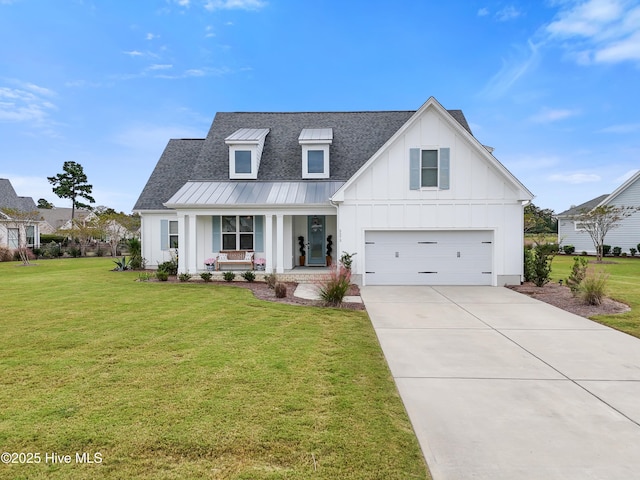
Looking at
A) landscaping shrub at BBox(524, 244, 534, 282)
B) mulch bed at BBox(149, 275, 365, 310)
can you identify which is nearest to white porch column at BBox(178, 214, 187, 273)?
mulch bed at BBox(149, 275, 365, 310)

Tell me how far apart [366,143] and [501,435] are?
1563 centimetres

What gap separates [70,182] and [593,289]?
53509 mm

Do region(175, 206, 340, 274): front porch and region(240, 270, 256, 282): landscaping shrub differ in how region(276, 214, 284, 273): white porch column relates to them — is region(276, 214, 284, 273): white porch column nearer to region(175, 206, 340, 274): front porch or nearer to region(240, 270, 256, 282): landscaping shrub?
region(175, 206, 340, 274): front porch

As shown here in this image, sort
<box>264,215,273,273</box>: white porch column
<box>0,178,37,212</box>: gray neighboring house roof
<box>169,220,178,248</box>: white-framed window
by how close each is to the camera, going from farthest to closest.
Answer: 1. <box>0,178,37,212</box>: gray neighboring house roof
2. <box>169,220,178,248</box>: white-framed window
3. <box>264,215,273,273</box>: white porch column

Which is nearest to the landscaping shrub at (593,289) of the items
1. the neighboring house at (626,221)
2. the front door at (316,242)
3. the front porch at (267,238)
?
the front porch at (267,238)

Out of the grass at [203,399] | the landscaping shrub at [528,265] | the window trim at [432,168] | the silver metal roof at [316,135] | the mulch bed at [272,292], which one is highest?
the silver metal roof at [316,135]

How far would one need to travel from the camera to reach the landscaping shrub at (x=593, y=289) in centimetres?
973

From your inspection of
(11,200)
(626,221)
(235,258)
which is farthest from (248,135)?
(626,221)

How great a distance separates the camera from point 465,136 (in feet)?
43.2

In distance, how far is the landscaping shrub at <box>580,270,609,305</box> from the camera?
31.9 ft

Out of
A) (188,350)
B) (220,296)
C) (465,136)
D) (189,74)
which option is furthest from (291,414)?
(189,74)

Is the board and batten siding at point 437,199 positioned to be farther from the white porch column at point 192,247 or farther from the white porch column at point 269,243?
the white porch column at point 192,247

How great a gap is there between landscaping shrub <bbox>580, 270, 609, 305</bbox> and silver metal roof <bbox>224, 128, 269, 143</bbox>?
1327 centimetres

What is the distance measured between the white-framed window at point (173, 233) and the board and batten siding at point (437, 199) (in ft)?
32.0
